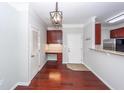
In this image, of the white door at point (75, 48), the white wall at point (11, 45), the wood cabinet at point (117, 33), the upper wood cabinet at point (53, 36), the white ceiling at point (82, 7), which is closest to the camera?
the white wall at point (11, 45)

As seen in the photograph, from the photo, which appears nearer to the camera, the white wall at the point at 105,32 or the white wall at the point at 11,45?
the white wall at the point at 11,45

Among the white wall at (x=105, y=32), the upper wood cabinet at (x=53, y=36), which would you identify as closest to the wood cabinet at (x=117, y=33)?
the white wall at (x=105, y=32)

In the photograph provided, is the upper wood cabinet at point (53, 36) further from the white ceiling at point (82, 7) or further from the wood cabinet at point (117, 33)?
the white ceiling at point (82, 7)

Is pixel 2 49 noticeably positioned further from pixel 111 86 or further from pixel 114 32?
pixel 114 32

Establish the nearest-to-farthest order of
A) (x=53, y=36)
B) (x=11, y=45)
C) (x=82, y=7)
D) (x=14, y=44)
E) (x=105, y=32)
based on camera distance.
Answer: (x=11, y=45)
(x=14, y=44)
(x=82, y=7)
(x=53, y=36)
(x=105, y=32)

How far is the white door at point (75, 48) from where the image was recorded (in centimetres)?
802

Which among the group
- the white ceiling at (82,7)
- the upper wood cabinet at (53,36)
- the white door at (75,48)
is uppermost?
the white ceiling at (82,7)

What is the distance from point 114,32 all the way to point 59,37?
393cm

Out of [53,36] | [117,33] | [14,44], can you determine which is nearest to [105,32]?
[117,33]

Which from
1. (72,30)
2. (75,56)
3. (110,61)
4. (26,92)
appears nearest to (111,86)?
(110,61)

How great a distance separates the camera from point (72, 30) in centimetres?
810

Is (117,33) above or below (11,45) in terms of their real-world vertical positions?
above

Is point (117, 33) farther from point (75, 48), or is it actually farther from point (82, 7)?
point (82, 7)

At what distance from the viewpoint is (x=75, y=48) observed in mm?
8039
